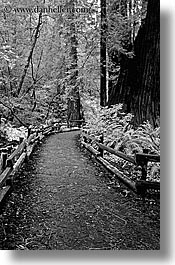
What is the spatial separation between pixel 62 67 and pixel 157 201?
210 cm

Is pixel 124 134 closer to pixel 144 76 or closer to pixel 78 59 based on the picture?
pixel 144 76

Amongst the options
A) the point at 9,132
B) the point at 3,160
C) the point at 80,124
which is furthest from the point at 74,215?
the point at 80,124

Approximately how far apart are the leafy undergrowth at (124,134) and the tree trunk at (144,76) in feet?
0.49

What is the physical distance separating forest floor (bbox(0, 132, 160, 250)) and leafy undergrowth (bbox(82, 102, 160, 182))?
0.31 metres

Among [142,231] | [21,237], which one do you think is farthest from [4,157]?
[142,231]

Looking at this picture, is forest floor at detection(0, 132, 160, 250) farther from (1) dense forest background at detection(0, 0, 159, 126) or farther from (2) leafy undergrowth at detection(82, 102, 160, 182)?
(1) dense forest background at detection(0, 0, 159, 126)

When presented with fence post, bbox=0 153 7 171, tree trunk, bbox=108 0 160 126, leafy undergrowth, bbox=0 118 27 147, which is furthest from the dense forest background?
fence post, bbox=0 153 7 171

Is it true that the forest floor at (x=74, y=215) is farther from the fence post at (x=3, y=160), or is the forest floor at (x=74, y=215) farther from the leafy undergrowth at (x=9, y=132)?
the leafy undergrowth at (x=9, y=132)

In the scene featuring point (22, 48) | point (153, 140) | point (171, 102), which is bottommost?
point (153, 140)

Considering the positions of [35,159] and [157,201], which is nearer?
[157,201]

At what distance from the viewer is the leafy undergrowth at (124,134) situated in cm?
300

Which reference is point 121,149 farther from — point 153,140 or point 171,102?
point 171,102

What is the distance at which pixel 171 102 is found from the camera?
241 cm

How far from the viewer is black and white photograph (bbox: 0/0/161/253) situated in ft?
7.52
